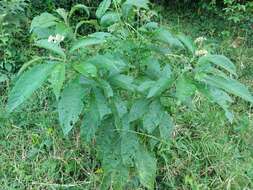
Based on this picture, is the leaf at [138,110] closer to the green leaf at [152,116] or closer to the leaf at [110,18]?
the green leaf at [152,116]

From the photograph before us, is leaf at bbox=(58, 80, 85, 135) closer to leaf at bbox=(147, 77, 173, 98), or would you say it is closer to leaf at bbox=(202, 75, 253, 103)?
leaf at bbox=(147, 77, 173, 98)

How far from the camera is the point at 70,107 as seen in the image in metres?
1.99

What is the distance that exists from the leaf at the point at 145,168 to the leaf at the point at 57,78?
67cm

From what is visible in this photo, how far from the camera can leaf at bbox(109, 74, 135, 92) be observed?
2117 millimetres

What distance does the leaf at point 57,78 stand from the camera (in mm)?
1829

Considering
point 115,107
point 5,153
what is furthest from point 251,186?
point 5,153

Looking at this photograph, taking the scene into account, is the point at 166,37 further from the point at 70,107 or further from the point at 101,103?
the point at 70,107

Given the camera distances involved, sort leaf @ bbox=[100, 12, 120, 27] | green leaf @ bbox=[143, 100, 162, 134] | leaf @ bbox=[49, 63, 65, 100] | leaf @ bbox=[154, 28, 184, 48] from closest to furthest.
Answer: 1. leaf @ bbox=[49, 63, 65, 100]
2. green leaf @ bbox=[143, 100, 162, 134]
3. leaf @ bbox=[154, 28, 184, 48]
4. leaf @ bbox=[100, 12, 120, 27]

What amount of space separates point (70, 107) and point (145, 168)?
584 millimetres

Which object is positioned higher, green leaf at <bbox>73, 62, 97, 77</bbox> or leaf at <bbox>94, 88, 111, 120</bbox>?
green leaf at <bbox>73, 62, 97, 77</bbox>

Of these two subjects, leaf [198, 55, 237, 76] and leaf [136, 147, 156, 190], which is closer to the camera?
leaf [198, 55, 237, 76]

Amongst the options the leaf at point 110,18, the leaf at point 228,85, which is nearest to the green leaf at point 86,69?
the leaf at point 228,85

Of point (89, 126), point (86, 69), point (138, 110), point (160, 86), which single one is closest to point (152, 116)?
point (138, 110)

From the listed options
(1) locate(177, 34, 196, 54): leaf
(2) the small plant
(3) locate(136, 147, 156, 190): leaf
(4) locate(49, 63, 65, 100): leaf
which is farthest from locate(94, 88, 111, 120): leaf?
(1) locate(177, 34, 196, 54): leaf
